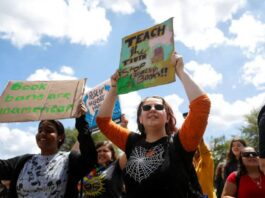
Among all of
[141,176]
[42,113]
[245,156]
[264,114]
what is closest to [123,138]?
[141,176]

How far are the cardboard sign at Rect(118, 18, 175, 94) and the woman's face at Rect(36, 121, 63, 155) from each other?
2.51 feet

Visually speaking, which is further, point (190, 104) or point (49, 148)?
point (49, 148)

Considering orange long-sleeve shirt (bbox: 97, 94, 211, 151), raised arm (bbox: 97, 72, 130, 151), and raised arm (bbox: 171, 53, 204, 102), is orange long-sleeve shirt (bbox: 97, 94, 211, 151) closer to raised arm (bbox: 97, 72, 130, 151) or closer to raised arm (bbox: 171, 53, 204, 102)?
raised arm (bbox: 171, 53, 204, 102)

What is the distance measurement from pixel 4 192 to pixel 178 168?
14.0 feet

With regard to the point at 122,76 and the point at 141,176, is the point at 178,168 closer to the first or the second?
the point at 141,176

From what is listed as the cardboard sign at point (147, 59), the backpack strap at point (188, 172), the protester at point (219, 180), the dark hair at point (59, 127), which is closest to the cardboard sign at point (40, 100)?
the dark hair at point (59, 127)

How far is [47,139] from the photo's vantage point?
359cm

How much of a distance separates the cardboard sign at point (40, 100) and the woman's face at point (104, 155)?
4.05 feet

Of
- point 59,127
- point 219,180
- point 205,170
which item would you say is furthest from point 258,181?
point 219,180

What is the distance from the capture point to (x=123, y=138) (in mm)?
3414

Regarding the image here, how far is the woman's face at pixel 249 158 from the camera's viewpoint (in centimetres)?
467

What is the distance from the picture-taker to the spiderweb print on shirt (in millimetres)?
2912

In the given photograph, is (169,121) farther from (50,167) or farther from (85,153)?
(50,167)

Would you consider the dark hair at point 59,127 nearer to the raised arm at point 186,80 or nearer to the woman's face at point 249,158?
the raised arm at point 186,80
